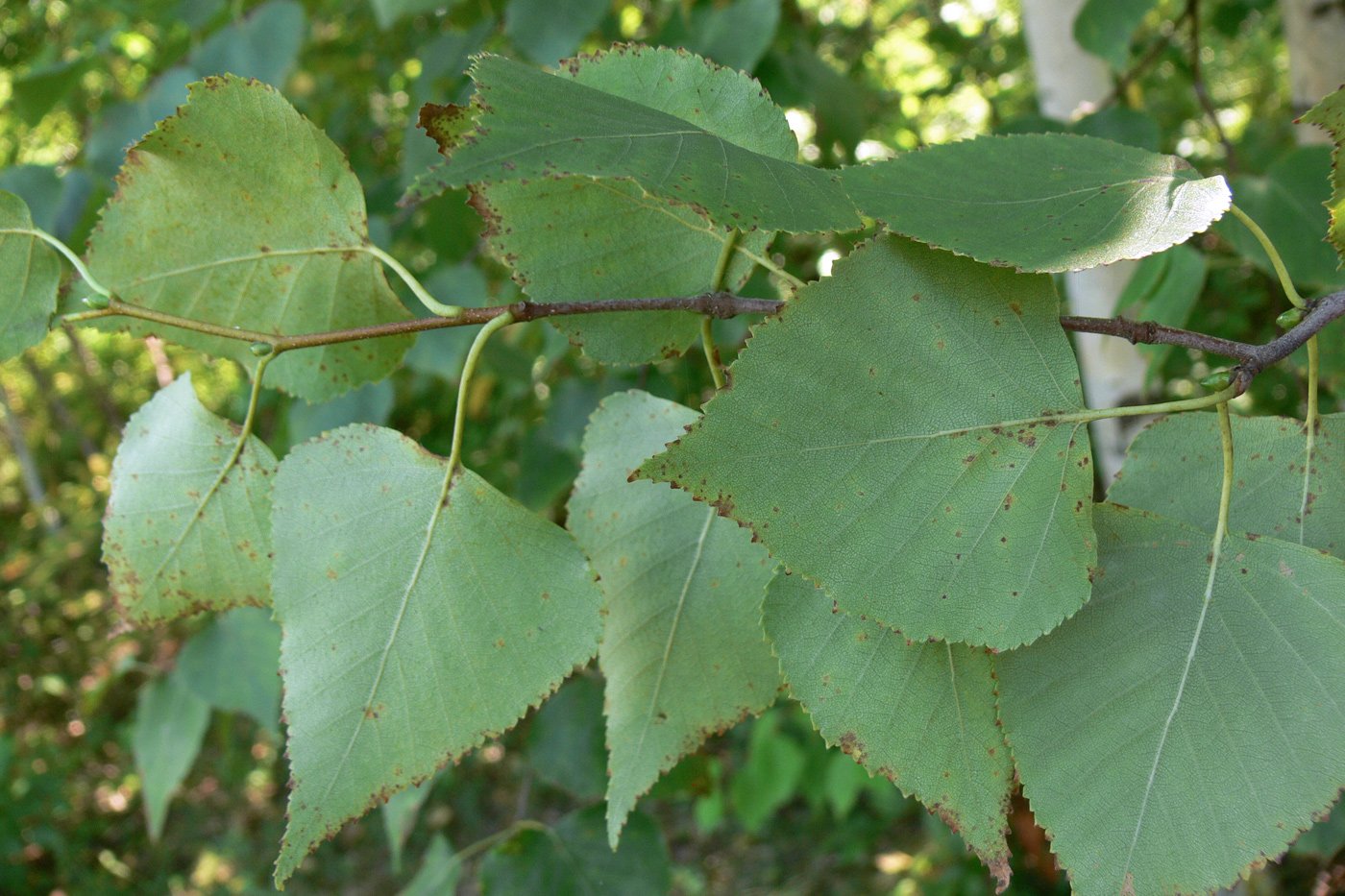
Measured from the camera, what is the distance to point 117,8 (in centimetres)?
140

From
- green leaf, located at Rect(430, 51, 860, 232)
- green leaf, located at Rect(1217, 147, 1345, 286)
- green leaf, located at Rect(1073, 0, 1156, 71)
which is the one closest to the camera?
green leaf, located at Rect(430, 51, 860, 232)

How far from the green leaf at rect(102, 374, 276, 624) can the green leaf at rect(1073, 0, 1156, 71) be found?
0.87 metres

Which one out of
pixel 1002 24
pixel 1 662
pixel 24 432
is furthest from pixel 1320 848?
pixel 24 432

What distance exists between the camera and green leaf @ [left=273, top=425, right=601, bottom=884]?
420mm

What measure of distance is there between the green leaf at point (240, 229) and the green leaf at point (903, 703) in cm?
26

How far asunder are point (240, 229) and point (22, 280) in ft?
0.37

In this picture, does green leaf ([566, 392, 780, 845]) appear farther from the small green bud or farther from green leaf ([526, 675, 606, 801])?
green leaf ([526, 675, 606, 801])

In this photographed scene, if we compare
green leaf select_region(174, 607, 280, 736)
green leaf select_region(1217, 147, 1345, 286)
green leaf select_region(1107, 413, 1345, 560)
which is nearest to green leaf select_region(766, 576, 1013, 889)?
green leaf select_region(1107, 413, 1345, 560)

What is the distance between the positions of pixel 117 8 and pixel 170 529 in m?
1.23

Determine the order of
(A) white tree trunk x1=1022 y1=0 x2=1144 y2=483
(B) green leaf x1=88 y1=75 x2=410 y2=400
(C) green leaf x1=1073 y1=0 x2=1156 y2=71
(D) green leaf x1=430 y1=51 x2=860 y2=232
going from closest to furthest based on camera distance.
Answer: (D) green leaf x1=430 y1=51 x2=860 y2=232 → (B) green leaf x1=88 y1=75 x2=410 y2=400 → (C) green leaf x1=1073 y1=0 x2=1156 y2=71 → (A) white tree trunk x1=1022 y1=0 x2=1144 y2=483

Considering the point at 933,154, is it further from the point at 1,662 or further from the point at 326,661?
the point at 1,662

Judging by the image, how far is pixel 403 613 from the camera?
17.0 inches

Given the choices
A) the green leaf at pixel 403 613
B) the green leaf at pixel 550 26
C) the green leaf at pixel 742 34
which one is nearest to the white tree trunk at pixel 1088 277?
the green leaf at pixel 742 34

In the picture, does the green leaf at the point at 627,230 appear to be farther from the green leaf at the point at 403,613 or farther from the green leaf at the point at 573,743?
the green leaf at the point at 573,743
